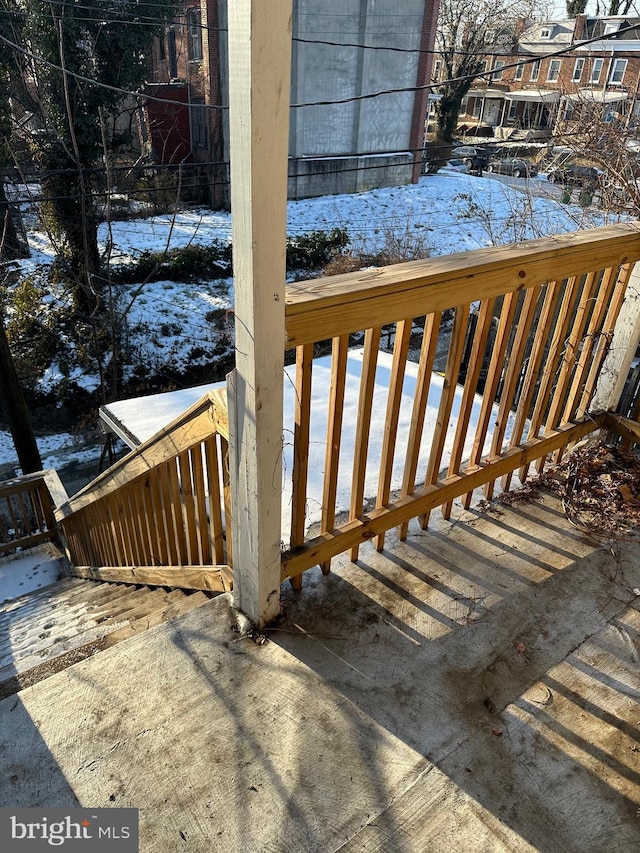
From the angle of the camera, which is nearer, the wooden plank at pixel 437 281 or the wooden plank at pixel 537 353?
the wooden plank at pixel 437 281

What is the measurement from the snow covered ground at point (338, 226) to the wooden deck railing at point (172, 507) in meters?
5.26

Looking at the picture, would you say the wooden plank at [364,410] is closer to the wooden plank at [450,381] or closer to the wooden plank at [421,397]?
the wooden plank at [421,397]

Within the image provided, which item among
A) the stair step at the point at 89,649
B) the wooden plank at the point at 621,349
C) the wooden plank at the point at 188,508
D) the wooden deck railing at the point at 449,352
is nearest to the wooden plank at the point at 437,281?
the wooden deck railing at the point at 449,352

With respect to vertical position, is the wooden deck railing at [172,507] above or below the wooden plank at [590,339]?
below

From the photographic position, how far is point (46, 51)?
949cm

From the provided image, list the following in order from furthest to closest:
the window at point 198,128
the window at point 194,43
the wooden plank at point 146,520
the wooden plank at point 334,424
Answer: the window at point 198,128
the window at point 194,43
the wooden plank at point 146,520
the wooden plank at point 334,424

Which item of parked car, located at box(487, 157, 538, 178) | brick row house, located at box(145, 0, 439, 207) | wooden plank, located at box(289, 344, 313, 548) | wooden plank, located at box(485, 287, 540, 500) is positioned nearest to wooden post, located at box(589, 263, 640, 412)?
wooden plank, located at box(485, 287, 540, 500)

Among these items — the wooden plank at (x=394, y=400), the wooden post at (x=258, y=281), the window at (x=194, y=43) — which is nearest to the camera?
the wooden post at (x=258, y=281)

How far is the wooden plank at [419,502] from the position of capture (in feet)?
6.79

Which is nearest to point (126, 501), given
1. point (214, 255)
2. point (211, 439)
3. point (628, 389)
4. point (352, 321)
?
point (211, 439)

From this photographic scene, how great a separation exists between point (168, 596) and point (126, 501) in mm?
651

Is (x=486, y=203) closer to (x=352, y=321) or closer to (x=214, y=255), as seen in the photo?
(x=214, y=255)

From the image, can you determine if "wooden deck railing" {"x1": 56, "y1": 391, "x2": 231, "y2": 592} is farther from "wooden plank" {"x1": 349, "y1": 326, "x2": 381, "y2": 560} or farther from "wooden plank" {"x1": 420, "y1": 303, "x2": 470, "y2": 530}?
"wooden plank" {"x1": 420, "y1": 303, "x2": 470, "y2": 530}

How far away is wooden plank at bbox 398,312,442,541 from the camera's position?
2.01 metres
